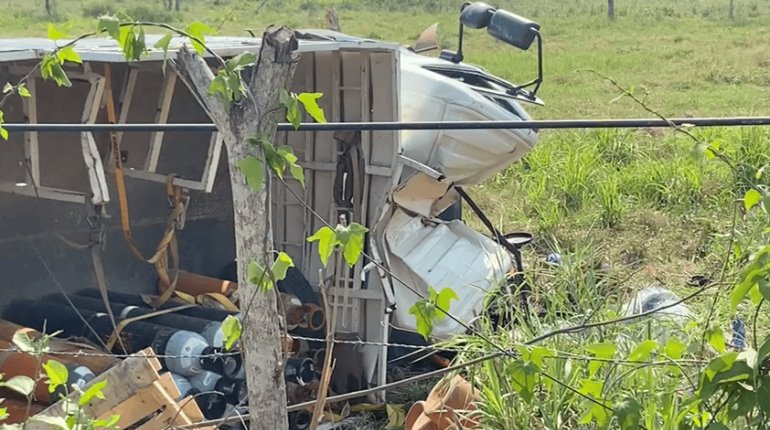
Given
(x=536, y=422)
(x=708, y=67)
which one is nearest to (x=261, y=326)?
(x=536, y=422)

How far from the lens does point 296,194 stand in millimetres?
4543

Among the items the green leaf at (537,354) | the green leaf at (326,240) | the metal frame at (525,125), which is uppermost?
the metal frame at (525,125)

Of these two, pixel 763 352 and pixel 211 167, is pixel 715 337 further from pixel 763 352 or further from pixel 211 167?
pixel 211 167

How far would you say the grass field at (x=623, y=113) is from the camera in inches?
249

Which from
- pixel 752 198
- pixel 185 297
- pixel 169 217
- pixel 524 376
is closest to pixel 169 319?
pixel 185 297

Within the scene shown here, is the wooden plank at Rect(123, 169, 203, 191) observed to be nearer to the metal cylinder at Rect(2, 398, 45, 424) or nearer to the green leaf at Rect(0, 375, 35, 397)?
the metal cylinder at Rect(2, 398, 45, 424)

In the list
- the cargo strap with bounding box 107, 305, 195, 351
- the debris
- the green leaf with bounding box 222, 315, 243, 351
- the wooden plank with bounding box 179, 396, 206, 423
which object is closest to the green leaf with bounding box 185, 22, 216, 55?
the green leaf with bounding box 222, 315, 243, 351

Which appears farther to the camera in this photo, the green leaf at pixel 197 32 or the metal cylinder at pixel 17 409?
the metal cylinder at pixel 17 409

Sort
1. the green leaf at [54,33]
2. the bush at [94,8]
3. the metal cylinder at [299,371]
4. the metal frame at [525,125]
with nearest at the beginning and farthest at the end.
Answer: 1. the green leaf at [54,33]
2. the metal frame at [525,125]
3. the metal cylinder at [299,371]
4. the bush at [94,8]

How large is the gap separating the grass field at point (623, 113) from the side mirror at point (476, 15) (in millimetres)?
1350

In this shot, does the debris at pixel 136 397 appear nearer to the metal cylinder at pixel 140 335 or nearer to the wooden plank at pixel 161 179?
the metal cylinder at pixel 140 335

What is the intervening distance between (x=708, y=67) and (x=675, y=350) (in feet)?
48.5

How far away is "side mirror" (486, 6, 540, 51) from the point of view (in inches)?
219

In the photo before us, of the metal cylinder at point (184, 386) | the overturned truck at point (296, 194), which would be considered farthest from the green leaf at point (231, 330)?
the overturned truck at point (296, 194)
